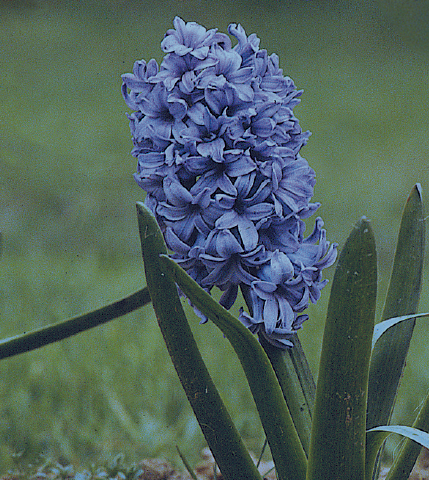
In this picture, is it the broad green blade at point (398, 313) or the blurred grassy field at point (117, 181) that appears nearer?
the broad green blade at point (398, 313)

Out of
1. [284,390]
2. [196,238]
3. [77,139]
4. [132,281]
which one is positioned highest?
[196,238]

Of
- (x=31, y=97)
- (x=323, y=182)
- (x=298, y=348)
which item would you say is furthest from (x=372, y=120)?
(x=298, y=348)

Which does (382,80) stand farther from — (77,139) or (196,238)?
(196,238)

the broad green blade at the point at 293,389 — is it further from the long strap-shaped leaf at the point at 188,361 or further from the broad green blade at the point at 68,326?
the broad green blade at the point at 68,326

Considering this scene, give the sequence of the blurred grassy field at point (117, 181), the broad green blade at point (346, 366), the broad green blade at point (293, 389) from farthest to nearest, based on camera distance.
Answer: the blurred grassy field at point (117, 181), the broad green blade at point (293, 389), the broad green blade at point (346, 366)

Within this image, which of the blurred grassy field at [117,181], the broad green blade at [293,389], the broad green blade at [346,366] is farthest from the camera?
the blurred grassy field at [117,181]

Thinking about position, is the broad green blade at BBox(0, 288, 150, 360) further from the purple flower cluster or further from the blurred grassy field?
the blurred grassy field

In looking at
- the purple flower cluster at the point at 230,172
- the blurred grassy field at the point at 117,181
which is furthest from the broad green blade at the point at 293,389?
the blurred grassy field at the point at 117,181
